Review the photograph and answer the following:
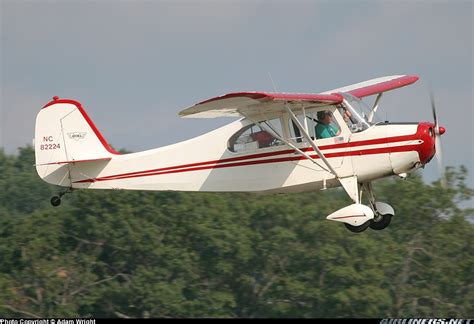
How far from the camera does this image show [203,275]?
3453 cm

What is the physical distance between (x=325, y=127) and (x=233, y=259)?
2005 cm

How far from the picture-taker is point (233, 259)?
115ft

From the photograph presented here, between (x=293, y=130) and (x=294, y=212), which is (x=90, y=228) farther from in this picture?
(x=293, y=130)

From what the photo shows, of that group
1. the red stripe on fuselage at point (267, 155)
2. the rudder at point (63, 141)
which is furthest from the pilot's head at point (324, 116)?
the rudder at point (63, 141)

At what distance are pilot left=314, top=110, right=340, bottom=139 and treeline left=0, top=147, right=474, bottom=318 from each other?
1618 cm

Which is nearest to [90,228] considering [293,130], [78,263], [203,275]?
[78,263]

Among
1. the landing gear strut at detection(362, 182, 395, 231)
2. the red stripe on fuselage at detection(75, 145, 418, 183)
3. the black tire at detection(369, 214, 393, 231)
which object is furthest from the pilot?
the black tire at detection(369, 214, 393, 231)

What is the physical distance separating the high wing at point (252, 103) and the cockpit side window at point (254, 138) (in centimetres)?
25

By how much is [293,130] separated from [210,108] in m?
1.47

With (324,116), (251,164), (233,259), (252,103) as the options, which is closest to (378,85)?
(324,116)

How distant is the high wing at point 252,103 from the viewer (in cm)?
1449

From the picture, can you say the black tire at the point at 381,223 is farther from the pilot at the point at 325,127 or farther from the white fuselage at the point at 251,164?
the pilot at the point at 325,127

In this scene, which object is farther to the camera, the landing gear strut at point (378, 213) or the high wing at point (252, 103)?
the landing gear strut at point (378, 213)

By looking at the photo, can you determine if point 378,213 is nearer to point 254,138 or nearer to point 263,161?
point 263,161
